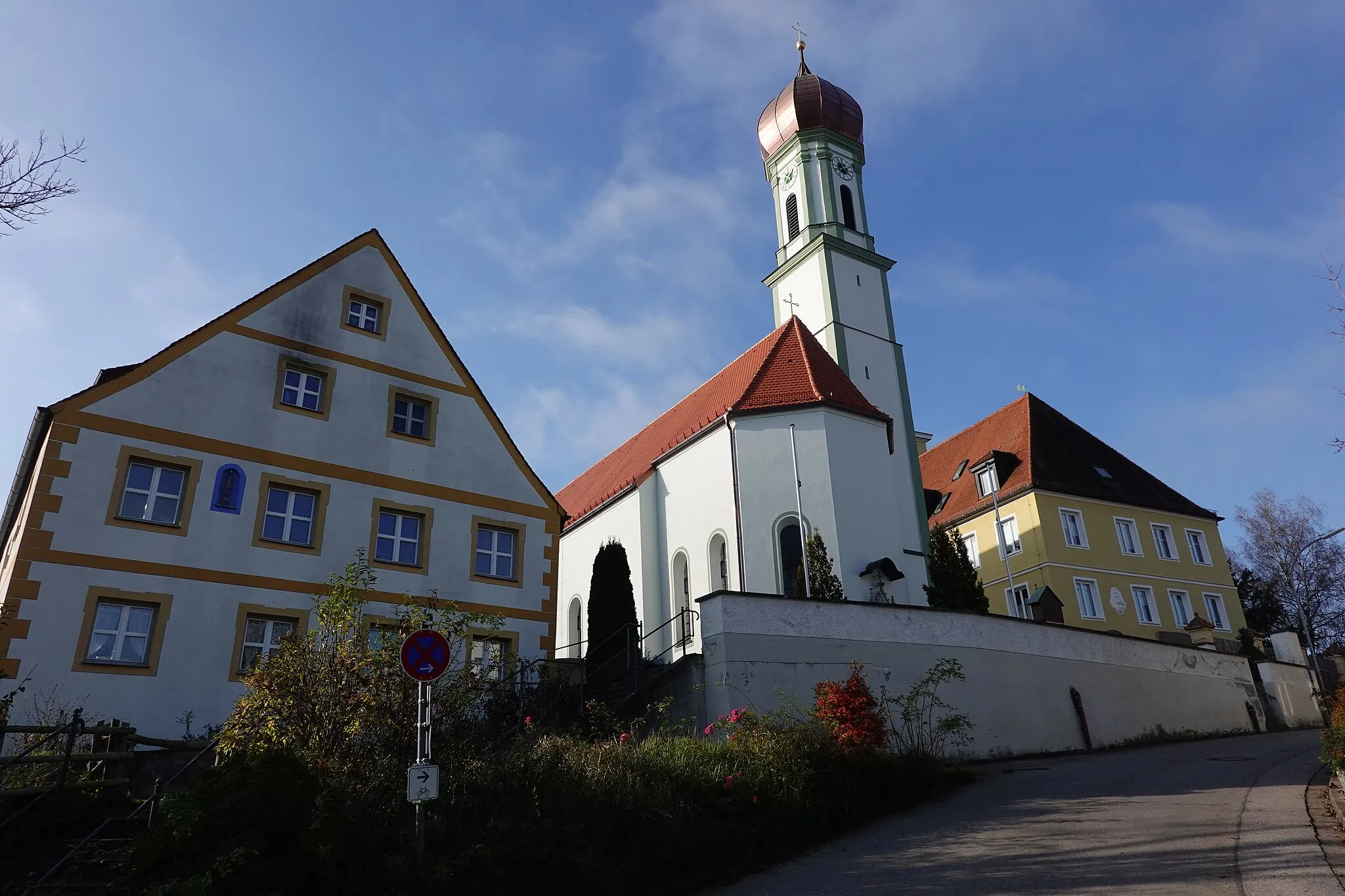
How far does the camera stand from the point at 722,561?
25.8m

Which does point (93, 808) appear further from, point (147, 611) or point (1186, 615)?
point (1186, 615)

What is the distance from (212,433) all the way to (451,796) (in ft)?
32.6

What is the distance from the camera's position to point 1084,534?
3484 centimetres

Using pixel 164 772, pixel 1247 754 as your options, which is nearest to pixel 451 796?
pixel 164 772

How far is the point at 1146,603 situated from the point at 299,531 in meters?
29.8

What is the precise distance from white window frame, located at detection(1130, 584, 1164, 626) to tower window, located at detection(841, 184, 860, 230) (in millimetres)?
16350

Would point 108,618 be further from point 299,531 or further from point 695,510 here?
point 695,510

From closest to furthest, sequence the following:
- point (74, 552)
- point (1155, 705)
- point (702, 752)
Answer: point (702, 752) → point (74, 552) → point (1155, 705)

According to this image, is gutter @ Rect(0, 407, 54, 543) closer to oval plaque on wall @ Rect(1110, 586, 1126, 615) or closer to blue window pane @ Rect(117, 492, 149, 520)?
blue window pane @ Rect(117, 492, 149, 520)

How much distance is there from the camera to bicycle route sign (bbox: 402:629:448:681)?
344 inches

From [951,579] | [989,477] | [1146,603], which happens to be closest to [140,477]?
[951,579]

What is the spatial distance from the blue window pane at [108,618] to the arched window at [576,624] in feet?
60.0

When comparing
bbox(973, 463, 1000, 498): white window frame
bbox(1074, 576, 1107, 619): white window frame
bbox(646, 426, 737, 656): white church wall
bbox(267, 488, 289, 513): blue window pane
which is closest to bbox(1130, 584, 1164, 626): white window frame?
bbox(1074, 576, 1107, 619): white window frame

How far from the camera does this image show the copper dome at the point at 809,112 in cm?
3669
